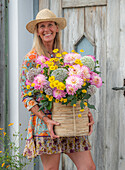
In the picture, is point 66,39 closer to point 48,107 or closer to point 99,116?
point 99,116

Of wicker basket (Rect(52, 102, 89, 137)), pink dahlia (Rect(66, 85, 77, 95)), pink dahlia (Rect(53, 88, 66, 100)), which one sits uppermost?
pink dahlia (Rect(66, 85, 77, 95))

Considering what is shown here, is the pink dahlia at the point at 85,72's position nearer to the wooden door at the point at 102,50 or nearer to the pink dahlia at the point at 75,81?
the pink dahlia at the point at 75,81

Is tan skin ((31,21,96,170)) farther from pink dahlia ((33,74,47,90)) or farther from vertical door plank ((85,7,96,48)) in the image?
vertical door plank ((85,7,96,48))

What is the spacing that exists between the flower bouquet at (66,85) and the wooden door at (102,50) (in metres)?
0.98

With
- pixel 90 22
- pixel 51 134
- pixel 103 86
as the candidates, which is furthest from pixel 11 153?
pixel 90 22

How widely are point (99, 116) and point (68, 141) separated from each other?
962mm

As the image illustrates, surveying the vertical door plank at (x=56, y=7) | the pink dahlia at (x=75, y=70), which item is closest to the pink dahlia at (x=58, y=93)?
the pink dahlia at (x=75, y=70)

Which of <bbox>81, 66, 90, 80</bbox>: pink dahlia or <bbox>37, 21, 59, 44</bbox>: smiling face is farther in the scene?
<bbox>37, 21, 59, 44</bbox>: smiling face

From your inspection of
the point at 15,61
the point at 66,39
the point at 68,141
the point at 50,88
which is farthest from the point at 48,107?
the point at 66,39

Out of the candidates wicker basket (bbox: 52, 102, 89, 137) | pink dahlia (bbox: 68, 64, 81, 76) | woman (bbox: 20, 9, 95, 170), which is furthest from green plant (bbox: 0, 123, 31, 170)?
pink dahlia (bbox: 68, 64, 81, 76)

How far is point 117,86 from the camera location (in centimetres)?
294

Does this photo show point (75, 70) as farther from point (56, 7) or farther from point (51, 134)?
point (56, 7)

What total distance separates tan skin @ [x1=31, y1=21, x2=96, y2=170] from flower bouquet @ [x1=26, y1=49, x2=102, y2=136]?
77 millimetres

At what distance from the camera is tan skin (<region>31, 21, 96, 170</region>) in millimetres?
2072
